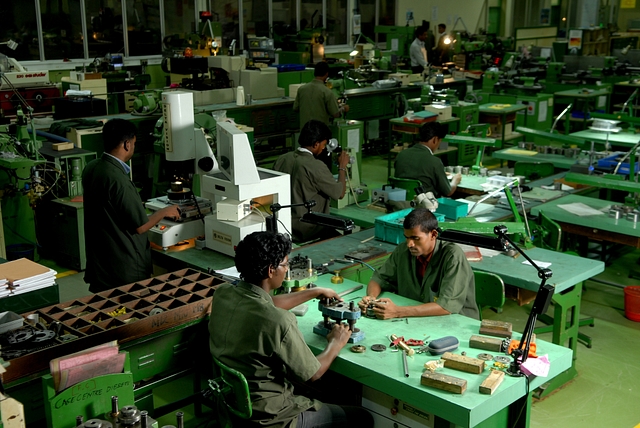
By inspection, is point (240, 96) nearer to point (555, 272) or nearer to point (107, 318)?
point (555, 272)

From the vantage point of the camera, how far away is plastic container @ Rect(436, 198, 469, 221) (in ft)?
14.6

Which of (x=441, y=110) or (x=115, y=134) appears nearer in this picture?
(x=115, y=134)

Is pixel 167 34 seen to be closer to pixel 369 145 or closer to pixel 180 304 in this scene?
pixel 369 145

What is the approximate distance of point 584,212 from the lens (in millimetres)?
4727

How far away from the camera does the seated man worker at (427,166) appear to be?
5.29 meters

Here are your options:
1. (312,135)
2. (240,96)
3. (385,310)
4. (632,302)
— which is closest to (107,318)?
(385,310)

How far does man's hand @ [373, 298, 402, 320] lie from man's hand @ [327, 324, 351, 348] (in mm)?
268

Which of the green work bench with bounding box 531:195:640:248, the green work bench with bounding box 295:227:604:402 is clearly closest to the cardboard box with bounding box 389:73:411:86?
the green work bench with bounding box 531:195:640:248

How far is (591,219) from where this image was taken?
4594 mm

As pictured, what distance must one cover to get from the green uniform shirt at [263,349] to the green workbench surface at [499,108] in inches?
241

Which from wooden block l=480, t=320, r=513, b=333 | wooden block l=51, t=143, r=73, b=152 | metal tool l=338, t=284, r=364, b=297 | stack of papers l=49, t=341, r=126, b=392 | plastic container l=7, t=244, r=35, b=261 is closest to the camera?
stack of papers l=49, t=341, r=126, b=392

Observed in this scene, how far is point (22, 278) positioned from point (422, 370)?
185 centimetres

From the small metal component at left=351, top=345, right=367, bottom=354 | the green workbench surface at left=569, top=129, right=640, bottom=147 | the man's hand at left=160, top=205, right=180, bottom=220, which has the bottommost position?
the small metal component at left=351, top=345, right=367, bottom=354

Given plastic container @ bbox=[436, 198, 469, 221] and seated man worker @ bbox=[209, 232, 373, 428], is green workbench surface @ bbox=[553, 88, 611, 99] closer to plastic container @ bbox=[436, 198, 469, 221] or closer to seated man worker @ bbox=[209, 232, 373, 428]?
plastic container @ bbox=[436, 198, 469, 221]
